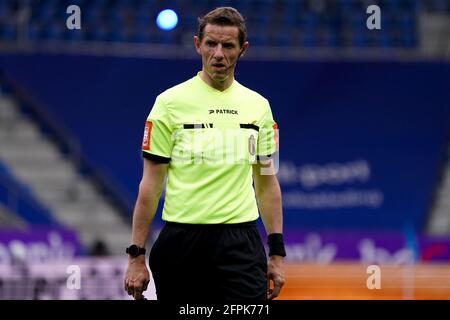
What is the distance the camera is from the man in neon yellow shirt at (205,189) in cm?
430

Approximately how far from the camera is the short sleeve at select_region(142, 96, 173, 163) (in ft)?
14.3

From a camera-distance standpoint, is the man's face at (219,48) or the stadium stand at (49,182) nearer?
the man's face at (219,48)

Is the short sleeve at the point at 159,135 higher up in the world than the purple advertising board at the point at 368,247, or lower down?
higher up

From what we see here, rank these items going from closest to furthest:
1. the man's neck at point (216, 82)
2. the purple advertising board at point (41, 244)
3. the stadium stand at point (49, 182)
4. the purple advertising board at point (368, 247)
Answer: the man's neck at point (216, 82) < the purple advertising board at point (41, 244) < the purple advertising board at point (368, 247) < the stadium stand at point (49, 182)

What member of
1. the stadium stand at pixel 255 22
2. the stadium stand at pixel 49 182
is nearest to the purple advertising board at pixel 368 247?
the stadium stand at pixel 49 182

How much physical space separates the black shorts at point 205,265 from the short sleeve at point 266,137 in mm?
355

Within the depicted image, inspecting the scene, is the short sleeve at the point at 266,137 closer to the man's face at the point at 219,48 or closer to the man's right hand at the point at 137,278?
the man's face at the point at 219,48

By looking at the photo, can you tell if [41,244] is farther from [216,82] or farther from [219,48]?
[219,48]

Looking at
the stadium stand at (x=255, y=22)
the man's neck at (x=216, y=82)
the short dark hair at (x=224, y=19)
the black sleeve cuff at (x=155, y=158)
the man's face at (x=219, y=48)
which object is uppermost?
the stadium stand at (x=255, y=22)

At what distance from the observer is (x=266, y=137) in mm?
4500

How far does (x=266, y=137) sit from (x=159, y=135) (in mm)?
464

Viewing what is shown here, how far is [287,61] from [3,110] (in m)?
3.83

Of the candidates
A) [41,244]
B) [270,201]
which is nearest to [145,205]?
[270,201]
